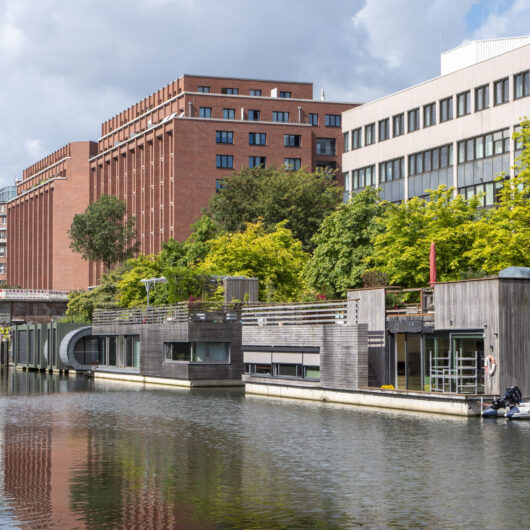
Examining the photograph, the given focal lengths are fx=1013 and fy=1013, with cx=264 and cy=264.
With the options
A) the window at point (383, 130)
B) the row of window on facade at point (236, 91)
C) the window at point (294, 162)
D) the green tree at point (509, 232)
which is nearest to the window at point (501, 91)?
the window at point (383, 130)

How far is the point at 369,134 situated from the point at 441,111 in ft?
38.2

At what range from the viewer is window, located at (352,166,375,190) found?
9106cm

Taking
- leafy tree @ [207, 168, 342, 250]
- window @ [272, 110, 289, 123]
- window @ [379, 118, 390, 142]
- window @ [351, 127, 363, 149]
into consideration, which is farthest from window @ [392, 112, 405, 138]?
window @ [272, 110, 289, 123]

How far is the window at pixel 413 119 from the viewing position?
83750 millimetres

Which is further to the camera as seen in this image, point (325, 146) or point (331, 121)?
point (331, 121)

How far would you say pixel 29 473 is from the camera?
73.7ft

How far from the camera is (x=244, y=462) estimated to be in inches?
948

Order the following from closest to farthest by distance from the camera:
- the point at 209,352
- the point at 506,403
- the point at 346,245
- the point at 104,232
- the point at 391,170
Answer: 1. the point at 506,403
2. the point at 209,352
3. the point at 346,245
4. the point at 391,170
5. the point at 104,232

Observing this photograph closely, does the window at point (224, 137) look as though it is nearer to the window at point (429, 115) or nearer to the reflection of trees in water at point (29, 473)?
the window at point (429, 115)

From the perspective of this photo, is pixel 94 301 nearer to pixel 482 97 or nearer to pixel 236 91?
pixel 236 91

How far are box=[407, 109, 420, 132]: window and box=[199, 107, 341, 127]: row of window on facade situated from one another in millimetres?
51823

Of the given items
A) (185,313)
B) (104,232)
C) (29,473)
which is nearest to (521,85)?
(185,313)

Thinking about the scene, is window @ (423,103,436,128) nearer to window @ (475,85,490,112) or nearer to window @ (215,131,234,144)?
window @ (475,85,490,112)

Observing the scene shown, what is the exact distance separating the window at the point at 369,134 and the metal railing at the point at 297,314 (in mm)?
37141
